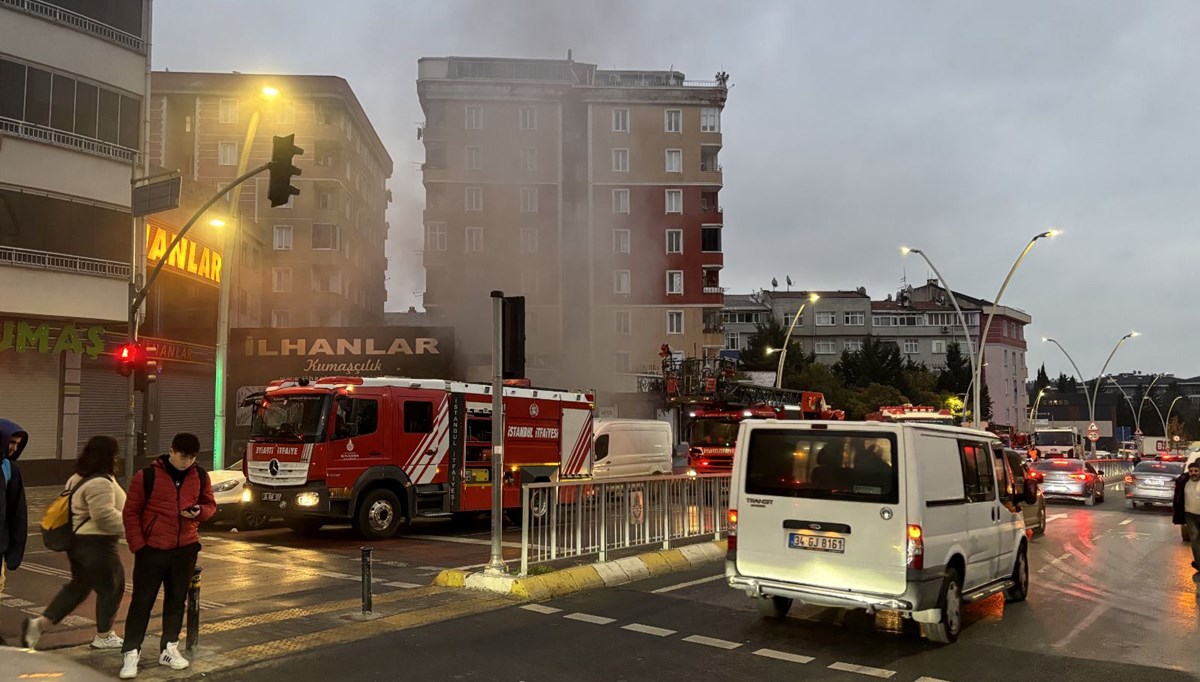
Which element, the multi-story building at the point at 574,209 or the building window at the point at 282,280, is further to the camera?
the building window at the point at 282,280

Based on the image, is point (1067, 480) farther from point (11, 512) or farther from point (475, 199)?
point (11, 512)

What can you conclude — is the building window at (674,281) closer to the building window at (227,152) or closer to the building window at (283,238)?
the building window at (283,238)

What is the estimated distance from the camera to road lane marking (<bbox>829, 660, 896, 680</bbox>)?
571cm

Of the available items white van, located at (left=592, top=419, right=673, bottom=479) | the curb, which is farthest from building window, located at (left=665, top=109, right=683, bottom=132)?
the curb

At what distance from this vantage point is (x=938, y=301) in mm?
77688

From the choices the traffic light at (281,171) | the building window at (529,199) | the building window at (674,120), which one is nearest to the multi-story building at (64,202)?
the traffic light at (281,171)

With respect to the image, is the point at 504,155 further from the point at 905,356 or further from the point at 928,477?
the point at 905,356

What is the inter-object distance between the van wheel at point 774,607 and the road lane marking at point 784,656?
1.07 m

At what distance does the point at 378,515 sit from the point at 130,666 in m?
7.53

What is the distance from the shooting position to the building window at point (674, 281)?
47.2 meters

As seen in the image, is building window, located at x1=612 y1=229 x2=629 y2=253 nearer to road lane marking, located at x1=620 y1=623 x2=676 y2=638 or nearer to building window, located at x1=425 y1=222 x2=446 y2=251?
building window, located at x1=425 y1=222 x2=446 y2=251

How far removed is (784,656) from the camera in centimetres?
617

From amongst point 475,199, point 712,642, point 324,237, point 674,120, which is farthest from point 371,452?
point 674,120

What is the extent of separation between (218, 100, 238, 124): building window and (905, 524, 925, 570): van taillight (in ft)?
144
